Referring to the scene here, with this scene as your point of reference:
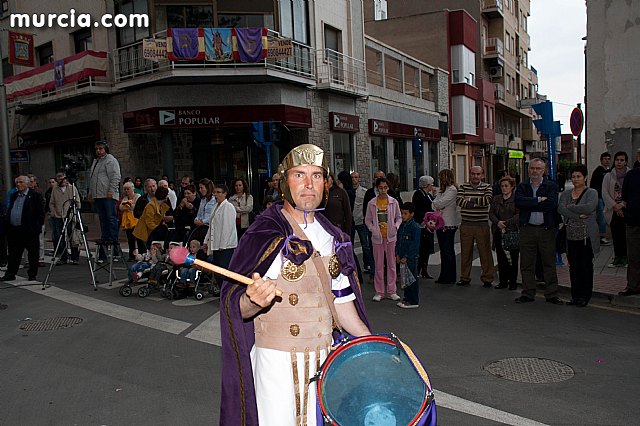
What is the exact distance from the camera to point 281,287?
9.21 feet

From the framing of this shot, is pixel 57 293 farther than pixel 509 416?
Yes

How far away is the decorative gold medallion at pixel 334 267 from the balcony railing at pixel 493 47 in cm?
4354

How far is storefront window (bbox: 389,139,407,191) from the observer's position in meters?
28.6

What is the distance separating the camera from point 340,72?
2300 cm

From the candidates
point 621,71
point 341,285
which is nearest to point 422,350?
point 341,285

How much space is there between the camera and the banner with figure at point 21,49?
71.5ft

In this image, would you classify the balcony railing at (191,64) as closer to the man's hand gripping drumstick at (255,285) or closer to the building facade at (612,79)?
the building facade at (612,79)

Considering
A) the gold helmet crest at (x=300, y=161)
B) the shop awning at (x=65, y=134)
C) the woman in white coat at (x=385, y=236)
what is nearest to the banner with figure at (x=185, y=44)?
the shop awning at (x=65, y=134)

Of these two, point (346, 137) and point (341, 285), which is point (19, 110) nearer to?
point (346, 137)

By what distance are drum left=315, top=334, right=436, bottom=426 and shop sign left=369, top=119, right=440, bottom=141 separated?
904 inches

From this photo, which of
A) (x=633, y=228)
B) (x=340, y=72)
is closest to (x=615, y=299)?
(x=633, y=228)

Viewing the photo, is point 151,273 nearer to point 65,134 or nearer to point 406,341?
point 406,341

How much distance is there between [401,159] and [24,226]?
21254 mm

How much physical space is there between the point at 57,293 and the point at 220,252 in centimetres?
290
